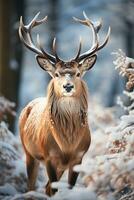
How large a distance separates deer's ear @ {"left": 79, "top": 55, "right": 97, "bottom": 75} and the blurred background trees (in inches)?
13.6

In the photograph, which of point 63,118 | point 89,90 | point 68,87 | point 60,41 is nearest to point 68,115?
point 63,118

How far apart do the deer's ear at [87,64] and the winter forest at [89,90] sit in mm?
90

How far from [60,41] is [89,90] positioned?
30cm

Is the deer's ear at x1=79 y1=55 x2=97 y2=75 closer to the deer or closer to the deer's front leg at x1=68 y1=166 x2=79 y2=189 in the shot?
the deer

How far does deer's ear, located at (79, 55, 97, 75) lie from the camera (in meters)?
2.29

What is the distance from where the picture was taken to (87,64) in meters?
2.30

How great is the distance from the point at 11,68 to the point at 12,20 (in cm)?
27

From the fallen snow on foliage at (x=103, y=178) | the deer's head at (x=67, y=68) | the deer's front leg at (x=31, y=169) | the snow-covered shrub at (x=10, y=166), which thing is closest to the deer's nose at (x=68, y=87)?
the deer's head at (x=67, y=68)

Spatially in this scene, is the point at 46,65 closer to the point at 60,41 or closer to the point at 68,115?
the point at 68,115

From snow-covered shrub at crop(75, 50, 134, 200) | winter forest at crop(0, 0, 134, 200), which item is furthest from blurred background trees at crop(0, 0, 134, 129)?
snow-covered shrub at crop(75, 50, 134, 200)

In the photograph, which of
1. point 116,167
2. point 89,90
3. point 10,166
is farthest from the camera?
point 89,90

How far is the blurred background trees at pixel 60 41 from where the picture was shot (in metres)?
2.92

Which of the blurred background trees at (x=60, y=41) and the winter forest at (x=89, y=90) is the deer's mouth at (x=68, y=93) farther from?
the blurred background trees at (x=60, y=41)

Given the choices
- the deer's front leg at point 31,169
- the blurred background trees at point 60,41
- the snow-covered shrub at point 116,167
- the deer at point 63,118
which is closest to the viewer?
the snow-covered shrub at point 116,167
